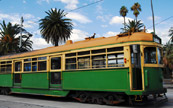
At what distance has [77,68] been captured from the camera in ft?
34.1

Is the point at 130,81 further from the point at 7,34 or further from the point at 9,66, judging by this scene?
the point at 7,34

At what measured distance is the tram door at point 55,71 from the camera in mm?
11359

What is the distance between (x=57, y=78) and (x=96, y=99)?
9.34ft

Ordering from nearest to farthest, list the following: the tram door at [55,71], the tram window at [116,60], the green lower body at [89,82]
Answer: the green lower body at [89,82]
the tram window at [116,60]
the tram door at [55,71]

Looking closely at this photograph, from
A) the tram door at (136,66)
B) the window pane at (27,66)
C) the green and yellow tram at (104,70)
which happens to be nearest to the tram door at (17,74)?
the window pane at (27,66)

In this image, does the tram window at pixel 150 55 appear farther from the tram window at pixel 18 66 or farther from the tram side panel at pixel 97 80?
the tram window at pixel 18 66

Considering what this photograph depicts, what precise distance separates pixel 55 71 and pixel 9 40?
86.6 ft

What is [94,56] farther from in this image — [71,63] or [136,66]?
[136,66]

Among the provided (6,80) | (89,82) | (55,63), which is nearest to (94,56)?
(89,82)

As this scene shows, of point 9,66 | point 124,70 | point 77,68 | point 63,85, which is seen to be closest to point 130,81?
point 124,70

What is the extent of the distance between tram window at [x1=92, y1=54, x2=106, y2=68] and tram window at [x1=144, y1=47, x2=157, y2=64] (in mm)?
1877

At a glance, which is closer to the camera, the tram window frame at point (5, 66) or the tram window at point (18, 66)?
the tram window at point (18, 66)

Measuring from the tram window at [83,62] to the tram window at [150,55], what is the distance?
2.78 m

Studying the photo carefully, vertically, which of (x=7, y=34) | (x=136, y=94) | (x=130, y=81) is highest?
(x=7, y=34)
